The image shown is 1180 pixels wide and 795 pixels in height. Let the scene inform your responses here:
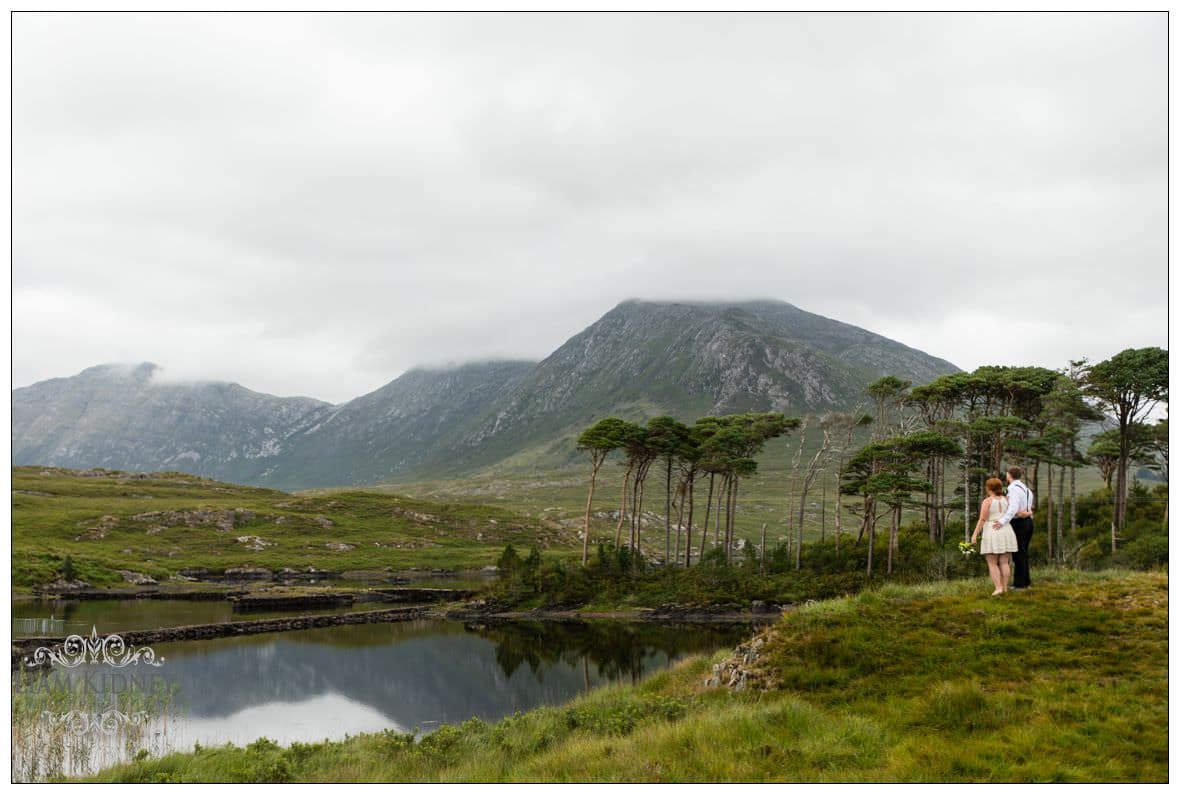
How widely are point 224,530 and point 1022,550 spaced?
122182 millimetres

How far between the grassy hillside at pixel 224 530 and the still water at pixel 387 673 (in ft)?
143

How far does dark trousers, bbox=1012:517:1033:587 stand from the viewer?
1584 cm

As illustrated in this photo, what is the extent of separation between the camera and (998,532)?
15695 mm

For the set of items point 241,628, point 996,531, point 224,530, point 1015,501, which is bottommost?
point 224,530

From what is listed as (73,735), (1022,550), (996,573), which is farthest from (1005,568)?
(73,735)

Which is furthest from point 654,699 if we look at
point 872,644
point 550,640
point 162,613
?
point 162,613

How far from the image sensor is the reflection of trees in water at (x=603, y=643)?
1406 inches

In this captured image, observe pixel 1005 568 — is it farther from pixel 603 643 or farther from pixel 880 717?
pixel 603 643

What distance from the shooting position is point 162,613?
5294 cm

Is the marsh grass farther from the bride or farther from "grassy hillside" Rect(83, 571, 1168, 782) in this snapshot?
the bride

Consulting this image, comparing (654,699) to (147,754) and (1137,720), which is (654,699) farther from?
(147,754)

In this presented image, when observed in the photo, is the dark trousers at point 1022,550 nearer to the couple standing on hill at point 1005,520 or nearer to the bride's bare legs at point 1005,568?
the couple standing on hill at point 1005,520

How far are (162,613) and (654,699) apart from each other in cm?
5147

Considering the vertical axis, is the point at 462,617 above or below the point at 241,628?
below
